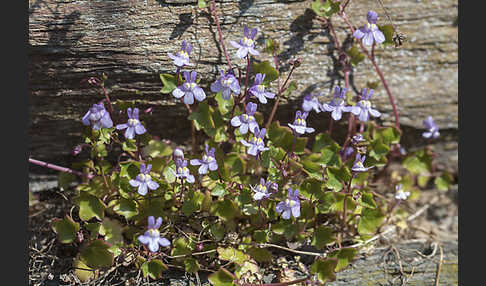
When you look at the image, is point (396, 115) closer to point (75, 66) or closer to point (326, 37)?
point (326, 37)

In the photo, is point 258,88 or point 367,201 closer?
point 258,88

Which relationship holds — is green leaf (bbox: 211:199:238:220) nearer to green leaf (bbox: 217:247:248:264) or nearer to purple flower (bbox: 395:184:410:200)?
green leaf (bbox: 217:247:248:264)

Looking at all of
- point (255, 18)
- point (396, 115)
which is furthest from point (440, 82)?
point (255, 18)

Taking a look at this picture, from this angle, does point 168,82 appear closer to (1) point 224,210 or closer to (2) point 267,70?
(2) point 267,70

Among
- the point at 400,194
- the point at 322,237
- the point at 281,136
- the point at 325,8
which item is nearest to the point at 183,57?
the point at 281,136

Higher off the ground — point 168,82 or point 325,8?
point 325,8

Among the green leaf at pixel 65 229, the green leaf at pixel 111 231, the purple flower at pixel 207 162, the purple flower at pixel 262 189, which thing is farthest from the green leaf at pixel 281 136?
the green leaf at pixel 65 229

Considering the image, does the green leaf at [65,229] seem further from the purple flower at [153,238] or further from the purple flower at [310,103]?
the purple flower at [310,103]
